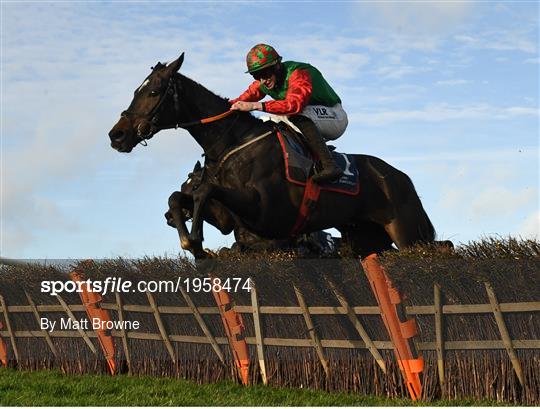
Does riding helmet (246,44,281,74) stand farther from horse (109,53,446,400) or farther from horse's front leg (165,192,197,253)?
horse's front leg (165,192,197,253)

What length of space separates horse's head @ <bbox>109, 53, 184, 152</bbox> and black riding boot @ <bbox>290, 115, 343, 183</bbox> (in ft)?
4.60

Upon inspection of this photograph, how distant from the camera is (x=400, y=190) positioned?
10.8 meters

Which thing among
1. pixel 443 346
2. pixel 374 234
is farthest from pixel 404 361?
pixel 374 234

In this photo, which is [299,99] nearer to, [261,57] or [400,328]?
→ [261,57]

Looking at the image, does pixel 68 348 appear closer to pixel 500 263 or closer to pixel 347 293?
pixel 347 293

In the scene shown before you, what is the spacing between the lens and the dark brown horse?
30.8 ft

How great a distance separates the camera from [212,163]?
32.4ft

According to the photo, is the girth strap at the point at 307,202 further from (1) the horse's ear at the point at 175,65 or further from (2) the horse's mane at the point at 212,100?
(1) the horse's ear at the point at 175,65

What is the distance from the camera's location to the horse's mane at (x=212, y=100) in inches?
394

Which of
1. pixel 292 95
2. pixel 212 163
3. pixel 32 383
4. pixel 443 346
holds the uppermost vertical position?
pixel 292 95

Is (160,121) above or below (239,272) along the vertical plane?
above

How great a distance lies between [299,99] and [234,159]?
97 centimetres

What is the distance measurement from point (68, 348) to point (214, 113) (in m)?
7.35

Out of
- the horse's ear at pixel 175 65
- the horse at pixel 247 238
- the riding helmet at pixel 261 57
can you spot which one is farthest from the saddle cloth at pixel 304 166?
the horse's ear at pixel 175 65
